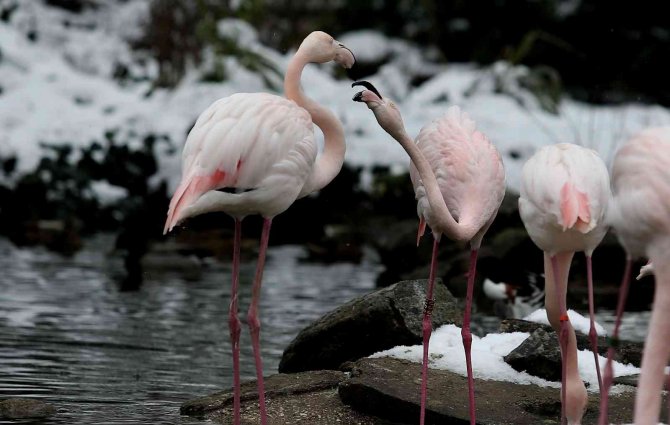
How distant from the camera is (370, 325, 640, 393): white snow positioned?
7.13 metres

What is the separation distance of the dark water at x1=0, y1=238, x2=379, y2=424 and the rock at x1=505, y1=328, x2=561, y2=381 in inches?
63.9

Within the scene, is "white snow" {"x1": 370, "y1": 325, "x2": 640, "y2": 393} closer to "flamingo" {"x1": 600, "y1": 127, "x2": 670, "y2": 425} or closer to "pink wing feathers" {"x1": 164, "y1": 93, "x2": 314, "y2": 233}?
"pink wing feathers" {"x1": 164, "y1": 93, "x2": 314, "y2": 233}

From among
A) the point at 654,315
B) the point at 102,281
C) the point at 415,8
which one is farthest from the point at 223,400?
the point at 415,8

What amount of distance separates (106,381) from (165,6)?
10.9 m

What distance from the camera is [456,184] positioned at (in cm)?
688

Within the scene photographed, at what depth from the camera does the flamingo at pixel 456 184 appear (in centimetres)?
649

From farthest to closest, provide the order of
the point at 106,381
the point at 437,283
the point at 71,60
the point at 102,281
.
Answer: the point at 71,60, the point at 102,281, the point at 437,283, the point at 106,381

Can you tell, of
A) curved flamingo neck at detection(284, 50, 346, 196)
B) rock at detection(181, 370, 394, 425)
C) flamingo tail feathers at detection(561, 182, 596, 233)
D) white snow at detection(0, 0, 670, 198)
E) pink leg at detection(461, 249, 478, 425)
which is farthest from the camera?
white snow at detection(0, 0, 670, 198)

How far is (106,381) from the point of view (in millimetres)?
7340

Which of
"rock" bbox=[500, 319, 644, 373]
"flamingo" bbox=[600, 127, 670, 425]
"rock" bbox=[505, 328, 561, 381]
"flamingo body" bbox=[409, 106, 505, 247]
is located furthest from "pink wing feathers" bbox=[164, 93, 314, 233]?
"rock" bbox=[500, 319, 644, 373]

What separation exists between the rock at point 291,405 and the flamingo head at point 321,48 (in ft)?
6.01

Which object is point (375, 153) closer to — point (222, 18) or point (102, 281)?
point (222, 18)

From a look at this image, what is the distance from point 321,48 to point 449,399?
2.07 meters

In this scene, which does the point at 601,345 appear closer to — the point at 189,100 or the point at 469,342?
the point at 469,342
